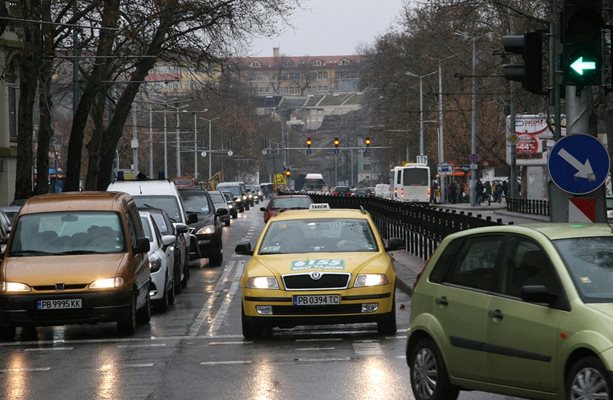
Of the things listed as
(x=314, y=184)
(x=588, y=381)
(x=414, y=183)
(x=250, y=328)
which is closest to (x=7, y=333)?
(x=250, y=328)

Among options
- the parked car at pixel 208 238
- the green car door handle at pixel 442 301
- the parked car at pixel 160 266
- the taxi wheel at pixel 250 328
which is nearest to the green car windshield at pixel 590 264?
the green car door handle at pixel 442 301

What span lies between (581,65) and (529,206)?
56.1m

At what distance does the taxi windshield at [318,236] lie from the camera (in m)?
16.6

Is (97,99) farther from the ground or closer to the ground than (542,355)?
farther from the ground

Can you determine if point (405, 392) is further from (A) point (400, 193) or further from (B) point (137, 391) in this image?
(A) point (400, 193)

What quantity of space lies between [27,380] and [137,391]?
1.50 m

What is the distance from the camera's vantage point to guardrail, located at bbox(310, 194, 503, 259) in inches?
959

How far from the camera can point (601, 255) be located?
9.28m

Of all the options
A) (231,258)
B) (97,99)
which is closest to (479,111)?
(97,99)

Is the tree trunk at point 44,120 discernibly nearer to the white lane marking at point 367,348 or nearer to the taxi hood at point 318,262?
the taxi hood at point 318,262

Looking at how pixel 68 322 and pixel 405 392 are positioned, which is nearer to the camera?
pixel 405 392

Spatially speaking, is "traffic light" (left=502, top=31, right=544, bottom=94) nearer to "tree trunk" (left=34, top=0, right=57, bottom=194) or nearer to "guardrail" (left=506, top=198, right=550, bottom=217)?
"tree trunk" (left=34, top=0, right=57, bottom=194)

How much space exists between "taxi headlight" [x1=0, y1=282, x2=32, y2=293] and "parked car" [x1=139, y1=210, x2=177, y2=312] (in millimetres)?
3261

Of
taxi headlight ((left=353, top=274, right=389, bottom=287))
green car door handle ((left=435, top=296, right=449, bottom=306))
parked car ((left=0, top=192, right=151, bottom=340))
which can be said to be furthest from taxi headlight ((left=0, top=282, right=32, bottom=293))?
green car door handle ((left=435, top=296, right=449, bottom=306))
